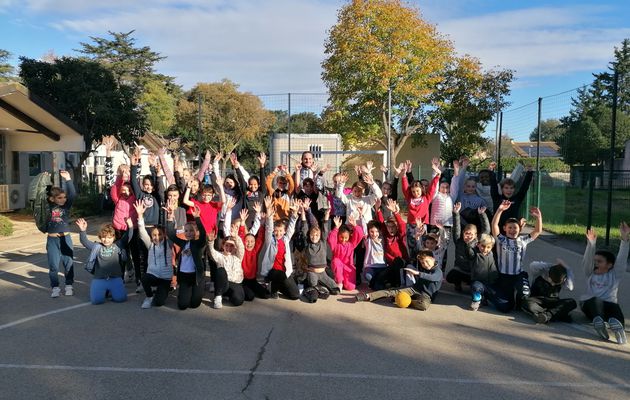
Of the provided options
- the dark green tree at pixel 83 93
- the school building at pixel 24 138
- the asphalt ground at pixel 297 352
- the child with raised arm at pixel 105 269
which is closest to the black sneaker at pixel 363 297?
the asphalt ground at pixel 297 352

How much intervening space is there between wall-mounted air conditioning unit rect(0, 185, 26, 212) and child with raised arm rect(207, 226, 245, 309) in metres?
12.7

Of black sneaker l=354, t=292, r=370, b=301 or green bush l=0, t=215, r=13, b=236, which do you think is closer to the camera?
black sneaker l=354, t=292, r=370, b=301

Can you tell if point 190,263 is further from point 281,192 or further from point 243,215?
point 281,192

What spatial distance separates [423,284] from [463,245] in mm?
782

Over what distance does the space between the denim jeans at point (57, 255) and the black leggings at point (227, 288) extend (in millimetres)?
2076

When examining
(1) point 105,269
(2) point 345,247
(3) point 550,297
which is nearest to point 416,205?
(2) point 345,247

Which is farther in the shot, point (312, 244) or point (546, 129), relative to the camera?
point (546, 129)

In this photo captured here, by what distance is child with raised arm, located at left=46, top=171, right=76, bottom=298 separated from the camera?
652 centimetres

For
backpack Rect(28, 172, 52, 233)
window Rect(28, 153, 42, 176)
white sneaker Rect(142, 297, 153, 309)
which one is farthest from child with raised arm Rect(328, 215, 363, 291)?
window Rect(28, 153, 42, 176)

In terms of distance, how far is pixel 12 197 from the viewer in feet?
54.3

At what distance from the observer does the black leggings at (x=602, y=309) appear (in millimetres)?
5250

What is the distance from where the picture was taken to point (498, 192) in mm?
Result: 7328

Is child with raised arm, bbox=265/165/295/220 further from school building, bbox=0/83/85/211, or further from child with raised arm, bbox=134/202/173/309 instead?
school building, bbox=0/83/85/211

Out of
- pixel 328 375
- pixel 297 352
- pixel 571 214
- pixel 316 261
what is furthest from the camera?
pixel 571 214
